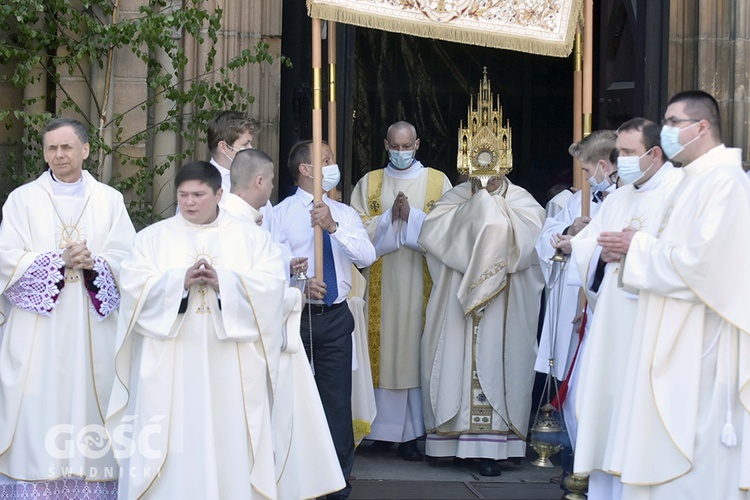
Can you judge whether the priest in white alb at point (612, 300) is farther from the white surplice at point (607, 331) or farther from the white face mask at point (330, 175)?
the white face mask at point (330, 175)

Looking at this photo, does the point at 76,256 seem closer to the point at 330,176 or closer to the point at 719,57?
the point at 330,176

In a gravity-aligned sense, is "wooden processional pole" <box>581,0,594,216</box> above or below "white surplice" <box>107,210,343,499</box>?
above

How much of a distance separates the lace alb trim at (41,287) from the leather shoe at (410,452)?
8.62ft

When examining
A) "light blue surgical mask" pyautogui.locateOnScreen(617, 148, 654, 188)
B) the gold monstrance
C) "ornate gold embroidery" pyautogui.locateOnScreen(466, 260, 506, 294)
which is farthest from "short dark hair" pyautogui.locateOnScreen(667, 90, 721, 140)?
"ornate gold embroidery" pyautogui.locateOnScreen(466, 260, 506, 294)

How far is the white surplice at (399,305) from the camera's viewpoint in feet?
25.1

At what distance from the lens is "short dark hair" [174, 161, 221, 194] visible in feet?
17.7

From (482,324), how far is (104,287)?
7.87ft

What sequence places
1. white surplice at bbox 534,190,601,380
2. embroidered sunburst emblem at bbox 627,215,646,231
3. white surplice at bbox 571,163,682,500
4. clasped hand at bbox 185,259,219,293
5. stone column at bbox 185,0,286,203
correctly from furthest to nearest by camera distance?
1. stone column at bbox 185,0,286,203
2. white surplice at bbox 534,190,601,380
3. embroidered sunburst emblem at bbox 627,215,646,231
4. white surplice at bbox 571,163,682,500
5. clasped hand at bbox 185,259,219,293

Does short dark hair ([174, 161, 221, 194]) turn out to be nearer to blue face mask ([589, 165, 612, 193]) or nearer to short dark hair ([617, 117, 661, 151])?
short dark hair ([617, 117, 661, 151])

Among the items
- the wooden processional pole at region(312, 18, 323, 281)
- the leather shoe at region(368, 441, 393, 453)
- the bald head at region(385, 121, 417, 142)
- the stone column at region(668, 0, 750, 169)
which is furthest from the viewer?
the stone column at region(668, 0, 750, 169)

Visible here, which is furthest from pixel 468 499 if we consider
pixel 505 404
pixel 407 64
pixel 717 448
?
pixel 407 64

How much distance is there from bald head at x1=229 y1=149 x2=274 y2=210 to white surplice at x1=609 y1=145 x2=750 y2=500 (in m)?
1.74

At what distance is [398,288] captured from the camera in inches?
305

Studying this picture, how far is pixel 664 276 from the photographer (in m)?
5.25
